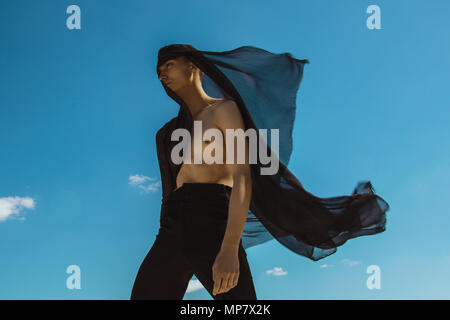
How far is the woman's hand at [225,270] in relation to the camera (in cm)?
231

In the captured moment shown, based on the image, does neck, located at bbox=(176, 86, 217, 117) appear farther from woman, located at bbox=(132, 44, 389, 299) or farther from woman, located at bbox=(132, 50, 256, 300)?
woman, located at bbox=(132, 50, 256, 300)

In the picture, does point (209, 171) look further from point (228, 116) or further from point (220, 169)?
point (228, 116)

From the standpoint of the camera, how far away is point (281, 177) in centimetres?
271

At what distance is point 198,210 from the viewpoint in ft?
8.07

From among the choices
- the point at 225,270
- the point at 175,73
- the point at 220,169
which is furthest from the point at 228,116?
the point at 225,270

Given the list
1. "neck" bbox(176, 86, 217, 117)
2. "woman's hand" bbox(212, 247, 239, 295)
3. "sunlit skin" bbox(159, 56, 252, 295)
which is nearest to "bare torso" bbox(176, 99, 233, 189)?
"sunlit skin" bbox(159, 56, 252, 295)

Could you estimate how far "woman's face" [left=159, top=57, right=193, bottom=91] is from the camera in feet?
9.00

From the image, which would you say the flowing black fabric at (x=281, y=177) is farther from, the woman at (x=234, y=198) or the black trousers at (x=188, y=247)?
the black trousers at (x=188, y=247)

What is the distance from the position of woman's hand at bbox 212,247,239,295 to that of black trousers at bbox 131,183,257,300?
74 millimetres

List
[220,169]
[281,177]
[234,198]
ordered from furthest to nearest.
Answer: [281,177], [220,169], [234,198]

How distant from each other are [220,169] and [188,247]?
0.46m

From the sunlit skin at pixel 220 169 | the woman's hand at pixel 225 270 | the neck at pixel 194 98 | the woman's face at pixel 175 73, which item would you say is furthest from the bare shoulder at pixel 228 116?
the woman's hand at pixel 225 270

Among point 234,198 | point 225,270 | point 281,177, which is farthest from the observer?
point 281,177
